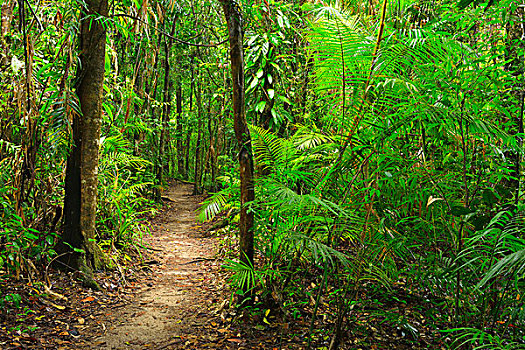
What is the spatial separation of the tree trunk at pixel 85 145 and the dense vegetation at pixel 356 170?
0.20ft

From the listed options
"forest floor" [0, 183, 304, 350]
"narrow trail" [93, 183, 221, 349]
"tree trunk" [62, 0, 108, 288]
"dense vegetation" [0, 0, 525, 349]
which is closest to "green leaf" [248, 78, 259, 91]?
"dense vegetation" [0, 0, 525, 349]

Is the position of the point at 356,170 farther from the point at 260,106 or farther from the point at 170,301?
the point at 170,301

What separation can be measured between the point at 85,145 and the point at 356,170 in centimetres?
332

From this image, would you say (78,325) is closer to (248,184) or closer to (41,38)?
(248,184)

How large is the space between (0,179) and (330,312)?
11.3 ft

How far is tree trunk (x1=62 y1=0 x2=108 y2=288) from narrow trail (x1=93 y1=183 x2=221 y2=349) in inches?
33.3

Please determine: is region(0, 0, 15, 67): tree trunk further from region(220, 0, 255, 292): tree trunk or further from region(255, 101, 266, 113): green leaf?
region(255, 101, 266, 113): green leaf

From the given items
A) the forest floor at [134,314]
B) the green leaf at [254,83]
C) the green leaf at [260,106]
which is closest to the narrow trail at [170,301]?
the forest floor at [134,314]

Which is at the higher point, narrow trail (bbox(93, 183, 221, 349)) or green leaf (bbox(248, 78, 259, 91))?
green leaf (bbox(248, 78, 259, 91))

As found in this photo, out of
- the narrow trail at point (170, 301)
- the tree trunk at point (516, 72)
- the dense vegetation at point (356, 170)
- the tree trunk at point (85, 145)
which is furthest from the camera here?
the tree trunk at point (85, 145)

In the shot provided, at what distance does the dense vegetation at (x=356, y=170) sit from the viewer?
8.58 ft

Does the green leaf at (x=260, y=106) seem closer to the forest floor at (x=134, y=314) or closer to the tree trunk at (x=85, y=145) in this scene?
the tree trunk at (x=85, y=145)

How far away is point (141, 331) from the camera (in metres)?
3.69

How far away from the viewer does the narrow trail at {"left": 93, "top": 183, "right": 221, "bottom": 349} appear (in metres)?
3.54
